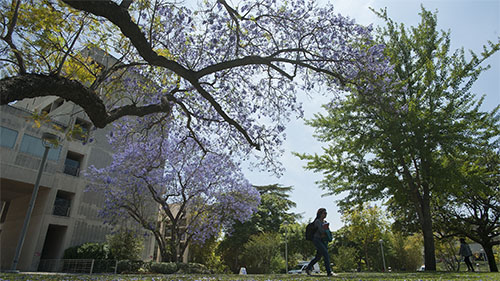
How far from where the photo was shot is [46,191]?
70.5 feet

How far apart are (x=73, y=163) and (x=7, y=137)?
16.6 feet

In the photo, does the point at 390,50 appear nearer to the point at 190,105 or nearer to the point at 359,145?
the point at 359,145

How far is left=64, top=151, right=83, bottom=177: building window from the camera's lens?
23328 mm

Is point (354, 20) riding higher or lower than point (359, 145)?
higher

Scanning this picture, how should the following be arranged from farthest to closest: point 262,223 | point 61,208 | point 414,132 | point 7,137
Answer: point 262,223
point 61,208
point 7,137
point 414,132

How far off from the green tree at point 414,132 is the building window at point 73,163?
19.1 metres

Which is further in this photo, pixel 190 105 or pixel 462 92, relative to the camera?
pixel 462 92

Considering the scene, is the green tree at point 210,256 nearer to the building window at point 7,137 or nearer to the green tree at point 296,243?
the green tree at point 296,243

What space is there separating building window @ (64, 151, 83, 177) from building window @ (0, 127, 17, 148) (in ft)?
12.8

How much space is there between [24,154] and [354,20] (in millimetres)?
23208

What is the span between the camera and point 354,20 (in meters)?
7.92

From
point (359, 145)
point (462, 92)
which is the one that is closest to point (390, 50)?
point (462, 92)

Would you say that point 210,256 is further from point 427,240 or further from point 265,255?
point 427,240

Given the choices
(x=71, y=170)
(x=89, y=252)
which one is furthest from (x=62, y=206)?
(x=89, y=252)
